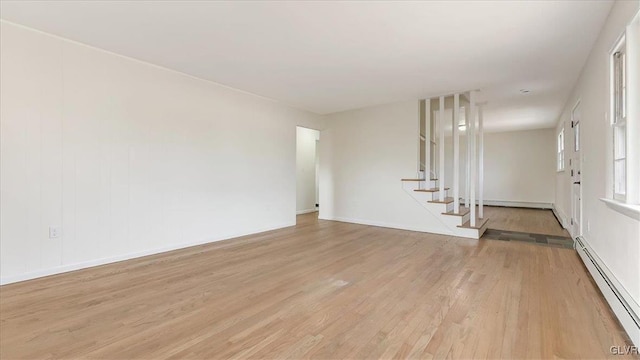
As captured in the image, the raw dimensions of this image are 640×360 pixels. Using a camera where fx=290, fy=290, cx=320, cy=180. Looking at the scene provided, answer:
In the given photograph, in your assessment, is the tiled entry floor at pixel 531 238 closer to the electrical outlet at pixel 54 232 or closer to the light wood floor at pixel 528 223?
the light wood floor at pixel 528 223

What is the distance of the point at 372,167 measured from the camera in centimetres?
600

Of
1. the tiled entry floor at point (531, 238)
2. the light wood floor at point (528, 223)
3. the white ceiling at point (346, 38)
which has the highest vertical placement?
the white ceiling at point (346, 38)

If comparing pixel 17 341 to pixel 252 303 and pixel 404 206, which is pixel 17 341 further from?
pixel 404 206

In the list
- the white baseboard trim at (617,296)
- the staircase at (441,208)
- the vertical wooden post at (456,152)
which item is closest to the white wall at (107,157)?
the staircase at (441,208)

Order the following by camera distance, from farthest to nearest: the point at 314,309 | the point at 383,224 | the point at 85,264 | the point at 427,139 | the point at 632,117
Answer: the point at 383,224 → the point at 427,139 → the point at 85,264 → the point at 314,309 → the point at 632,117

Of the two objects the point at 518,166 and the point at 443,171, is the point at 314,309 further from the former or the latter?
the point at 518,166

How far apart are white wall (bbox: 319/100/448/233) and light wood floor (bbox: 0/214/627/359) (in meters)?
1.99

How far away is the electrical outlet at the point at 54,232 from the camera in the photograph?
9.62 ft

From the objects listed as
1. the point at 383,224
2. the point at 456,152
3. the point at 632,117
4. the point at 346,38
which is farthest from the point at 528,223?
the point at 346,38

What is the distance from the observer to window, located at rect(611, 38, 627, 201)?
7.18 ft

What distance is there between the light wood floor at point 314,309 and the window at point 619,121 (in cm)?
96

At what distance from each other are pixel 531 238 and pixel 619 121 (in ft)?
9.82

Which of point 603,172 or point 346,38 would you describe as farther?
point 346,38

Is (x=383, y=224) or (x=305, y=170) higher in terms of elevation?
(x=305, y=170)
